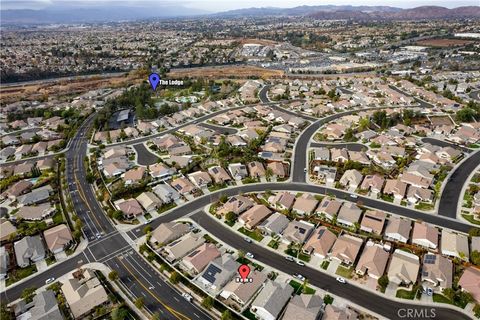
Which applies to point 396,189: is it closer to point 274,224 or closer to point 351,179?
point 351,179

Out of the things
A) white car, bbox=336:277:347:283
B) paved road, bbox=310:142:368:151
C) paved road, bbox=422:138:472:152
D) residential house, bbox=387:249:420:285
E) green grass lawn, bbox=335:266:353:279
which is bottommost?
green grass lawn, bbox=335:266:353:279

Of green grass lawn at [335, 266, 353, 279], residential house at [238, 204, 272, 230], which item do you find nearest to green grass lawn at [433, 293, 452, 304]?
green grass lawn at [335, 266, 353, 279]

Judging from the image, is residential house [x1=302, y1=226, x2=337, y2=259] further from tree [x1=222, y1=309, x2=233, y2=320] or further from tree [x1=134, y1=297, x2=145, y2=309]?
tree [x1=134, y1=297, x2=145, y2=309]

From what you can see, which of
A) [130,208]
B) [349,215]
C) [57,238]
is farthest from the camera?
[130,208]

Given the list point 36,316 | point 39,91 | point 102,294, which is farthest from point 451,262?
point 39,91

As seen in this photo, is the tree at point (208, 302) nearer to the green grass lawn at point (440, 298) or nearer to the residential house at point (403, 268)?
the residential house at point (403, 268)

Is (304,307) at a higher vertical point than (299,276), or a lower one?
higher

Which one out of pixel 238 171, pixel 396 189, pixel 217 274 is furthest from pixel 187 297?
pixel 396 189
